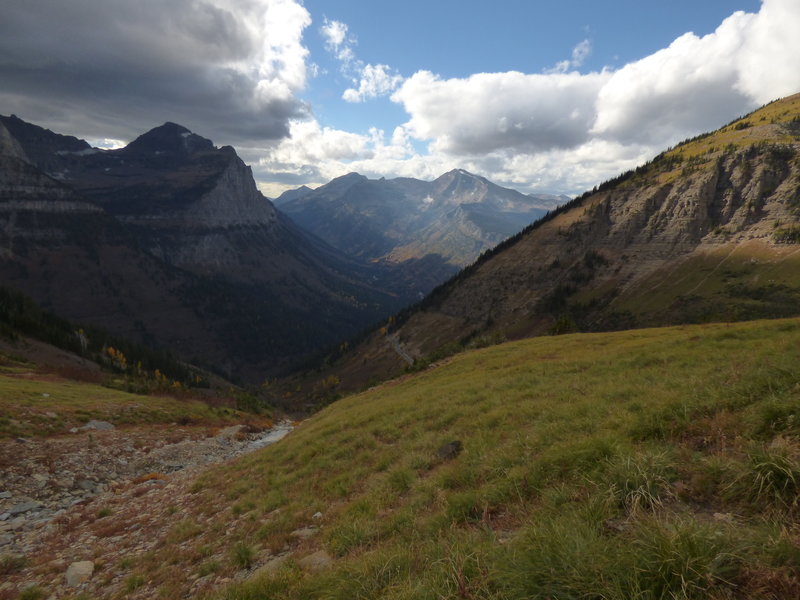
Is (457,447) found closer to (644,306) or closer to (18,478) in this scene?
(18,478)

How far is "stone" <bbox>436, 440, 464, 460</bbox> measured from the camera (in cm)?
1191

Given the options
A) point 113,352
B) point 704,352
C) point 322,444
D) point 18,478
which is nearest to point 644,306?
point 704,352

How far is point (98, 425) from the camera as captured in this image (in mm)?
31969

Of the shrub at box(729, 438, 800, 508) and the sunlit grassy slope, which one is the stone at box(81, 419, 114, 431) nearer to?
the sunlit grassy slope

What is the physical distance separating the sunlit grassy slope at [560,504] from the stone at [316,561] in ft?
0.80

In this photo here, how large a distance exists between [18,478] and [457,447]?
25.2m

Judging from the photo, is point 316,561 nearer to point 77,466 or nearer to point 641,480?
point 641,480

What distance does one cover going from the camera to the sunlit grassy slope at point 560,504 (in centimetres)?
402

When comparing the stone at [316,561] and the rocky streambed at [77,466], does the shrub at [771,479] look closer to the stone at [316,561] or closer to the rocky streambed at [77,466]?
the stone at [316,561]

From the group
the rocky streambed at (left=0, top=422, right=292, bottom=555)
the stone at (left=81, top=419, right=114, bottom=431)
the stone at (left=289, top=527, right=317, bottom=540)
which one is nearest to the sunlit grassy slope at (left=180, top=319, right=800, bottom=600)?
the stone at (left=289, top=527, right=317, bottom=540)

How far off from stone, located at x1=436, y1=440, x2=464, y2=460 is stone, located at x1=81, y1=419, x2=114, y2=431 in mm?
33217

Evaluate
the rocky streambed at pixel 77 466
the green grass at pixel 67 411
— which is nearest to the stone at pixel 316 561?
the rocky streambed at pixel 77 466

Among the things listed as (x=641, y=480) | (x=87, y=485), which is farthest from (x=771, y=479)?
(x=87, y=485)

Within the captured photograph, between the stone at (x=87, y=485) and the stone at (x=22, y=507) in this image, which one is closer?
the stone at (x=22, y=507)
